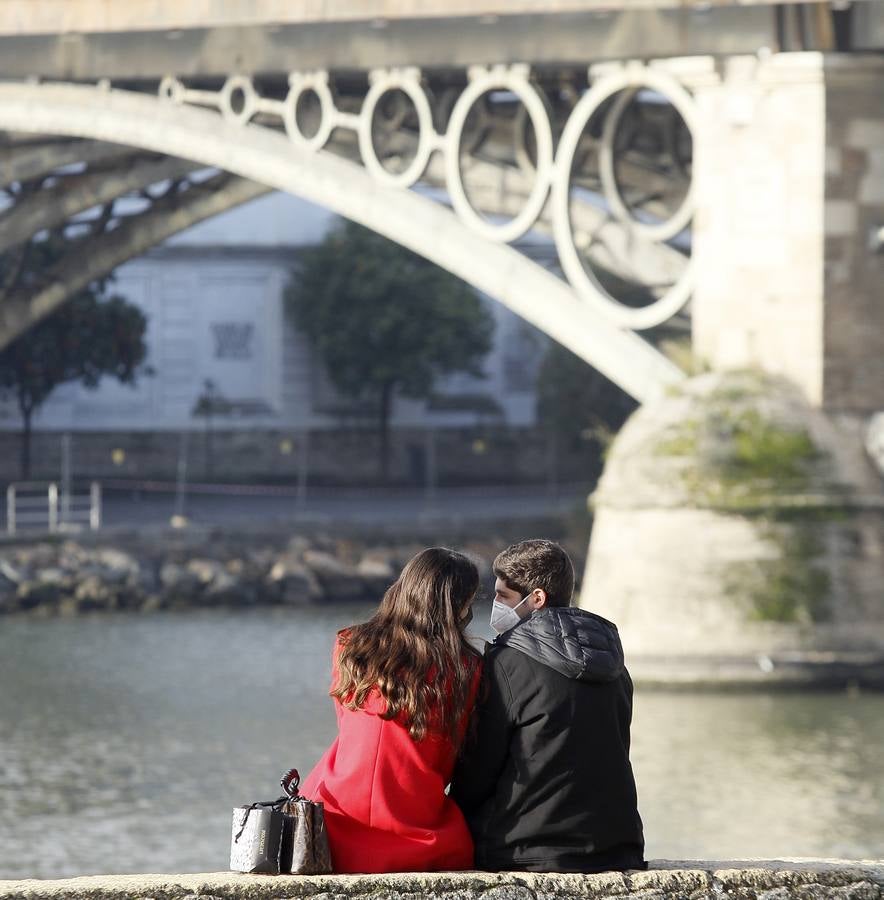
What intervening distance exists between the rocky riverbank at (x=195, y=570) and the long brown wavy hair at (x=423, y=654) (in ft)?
60.3

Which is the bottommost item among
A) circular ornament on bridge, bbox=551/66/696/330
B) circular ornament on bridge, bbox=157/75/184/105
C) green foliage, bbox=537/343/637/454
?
green foliage, bbox=537/343/637/454

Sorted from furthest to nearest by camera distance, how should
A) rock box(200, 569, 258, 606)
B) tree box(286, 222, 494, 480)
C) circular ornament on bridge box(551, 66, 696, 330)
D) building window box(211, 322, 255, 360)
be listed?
building window box(211, 322, 255, 360)
tree box(286, 222, 494, 480)
rock box(200, 569, 258, 606)
circular ornament on bridge box(551, 66, 696, 330)

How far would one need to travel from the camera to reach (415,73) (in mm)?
16875

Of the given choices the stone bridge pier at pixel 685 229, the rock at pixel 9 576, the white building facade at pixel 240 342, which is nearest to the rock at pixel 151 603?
the rock at pixel 9 576

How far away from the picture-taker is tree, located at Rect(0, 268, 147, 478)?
106 ft

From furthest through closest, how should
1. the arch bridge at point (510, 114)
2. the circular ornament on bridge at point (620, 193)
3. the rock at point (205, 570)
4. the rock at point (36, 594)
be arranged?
the rock at point (205, 570), the rock at point (36, 594), the circular ornament on bridge at point (620, 193), the arch bridge at point (510, 114)

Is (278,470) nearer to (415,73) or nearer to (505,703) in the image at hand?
(415,73)

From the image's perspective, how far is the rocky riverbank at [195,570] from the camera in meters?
23.1

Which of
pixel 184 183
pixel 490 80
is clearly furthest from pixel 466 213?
pixel 184 183

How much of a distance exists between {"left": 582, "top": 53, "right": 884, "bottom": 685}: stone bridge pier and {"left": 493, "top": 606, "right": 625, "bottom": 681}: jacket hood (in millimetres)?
10435

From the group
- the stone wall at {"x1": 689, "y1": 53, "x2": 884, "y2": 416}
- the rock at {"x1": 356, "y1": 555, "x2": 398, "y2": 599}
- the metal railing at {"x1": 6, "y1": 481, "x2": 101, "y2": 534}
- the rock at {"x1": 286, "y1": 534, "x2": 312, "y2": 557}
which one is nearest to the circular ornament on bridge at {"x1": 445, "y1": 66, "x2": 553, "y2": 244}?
the stone wall at {"x1": 689, "y1": 53, "x2": 884, "y2": 416}

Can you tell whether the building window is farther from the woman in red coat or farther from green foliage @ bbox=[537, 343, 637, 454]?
the woman in red coat

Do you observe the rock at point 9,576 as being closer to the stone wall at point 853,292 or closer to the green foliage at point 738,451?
the green foliage at point 738,451

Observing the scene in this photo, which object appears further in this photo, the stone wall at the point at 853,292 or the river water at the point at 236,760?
the stone wall at the point at 853,292
